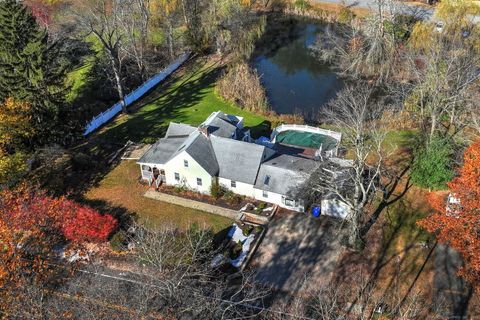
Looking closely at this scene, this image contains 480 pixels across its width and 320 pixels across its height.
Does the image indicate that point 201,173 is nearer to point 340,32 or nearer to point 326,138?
point 326,138

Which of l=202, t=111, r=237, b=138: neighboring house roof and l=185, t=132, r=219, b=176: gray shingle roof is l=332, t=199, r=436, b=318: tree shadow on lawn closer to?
l=185, t=132, r=219, b=176: gray shingle roof

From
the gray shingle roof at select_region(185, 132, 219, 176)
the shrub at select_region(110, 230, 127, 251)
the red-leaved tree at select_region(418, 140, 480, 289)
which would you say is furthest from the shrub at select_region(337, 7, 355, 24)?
the shrub at select_region(110, 230, 127, 251)

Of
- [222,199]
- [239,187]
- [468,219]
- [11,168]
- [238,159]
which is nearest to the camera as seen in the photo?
[468,219]

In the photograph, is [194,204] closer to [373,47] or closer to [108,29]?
[108,29]

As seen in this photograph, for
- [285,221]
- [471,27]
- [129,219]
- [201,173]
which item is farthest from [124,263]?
[471,27]

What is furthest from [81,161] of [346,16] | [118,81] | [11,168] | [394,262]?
[346,16]

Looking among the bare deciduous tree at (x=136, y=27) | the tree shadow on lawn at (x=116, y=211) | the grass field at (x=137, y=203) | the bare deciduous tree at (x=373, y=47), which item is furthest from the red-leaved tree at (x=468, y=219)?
the bare deciduous tree at (x=136, y=27)

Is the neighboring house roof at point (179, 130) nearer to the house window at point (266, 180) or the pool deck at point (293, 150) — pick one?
the pool deck at point (293, 150)
